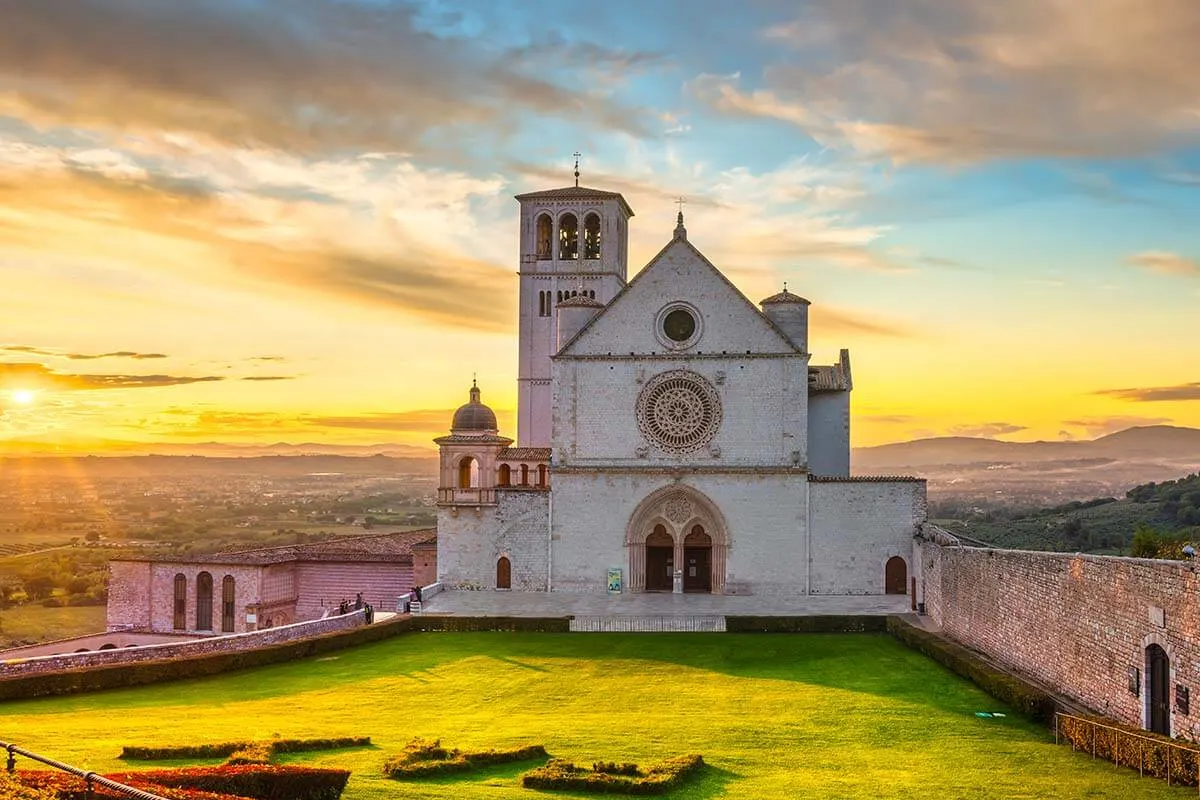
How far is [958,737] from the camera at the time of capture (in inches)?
902

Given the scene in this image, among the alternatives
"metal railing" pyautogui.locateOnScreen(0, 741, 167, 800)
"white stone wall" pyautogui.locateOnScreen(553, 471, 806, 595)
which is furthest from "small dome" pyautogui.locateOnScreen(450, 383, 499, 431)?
"metal railing" pyautogui.locateOnScreen(0, 741, 167, 800)

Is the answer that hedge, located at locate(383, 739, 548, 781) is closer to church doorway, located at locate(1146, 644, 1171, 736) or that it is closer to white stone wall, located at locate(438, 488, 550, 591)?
church doorway, located at locate(1146, 644, 1171, 736)

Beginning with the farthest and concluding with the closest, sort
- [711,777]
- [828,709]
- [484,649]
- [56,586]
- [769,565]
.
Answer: [56,586]
[769,565]
[484,649]
[828,709]
[711,777]

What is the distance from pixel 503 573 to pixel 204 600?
A: 13.2m

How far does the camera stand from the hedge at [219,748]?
1900 cm

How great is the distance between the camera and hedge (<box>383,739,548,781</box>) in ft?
61.4

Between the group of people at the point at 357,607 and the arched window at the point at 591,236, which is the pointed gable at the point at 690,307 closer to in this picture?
the arched window at the point at 591,236

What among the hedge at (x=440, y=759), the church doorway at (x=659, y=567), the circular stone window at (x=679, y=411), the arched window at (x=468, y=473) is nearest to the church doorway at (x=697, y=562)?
the church doorway at (x=659, y=567)

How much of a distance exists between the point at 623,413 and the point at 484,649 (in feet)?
47.9

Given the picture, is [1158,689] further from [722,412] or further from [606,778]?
[722,412]

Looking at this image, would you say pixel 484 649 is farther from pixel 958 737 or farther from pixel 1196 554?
pixel 1196 554

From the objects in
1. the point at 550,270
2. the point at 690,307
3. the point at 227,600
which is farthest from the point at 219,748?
the point at 550,270

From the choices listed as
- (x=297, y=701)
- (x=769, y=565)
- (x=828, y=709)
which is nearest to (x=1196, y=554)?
(x=828, y=709)

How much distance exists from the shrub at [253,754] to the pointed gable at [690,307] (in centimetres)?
2976
